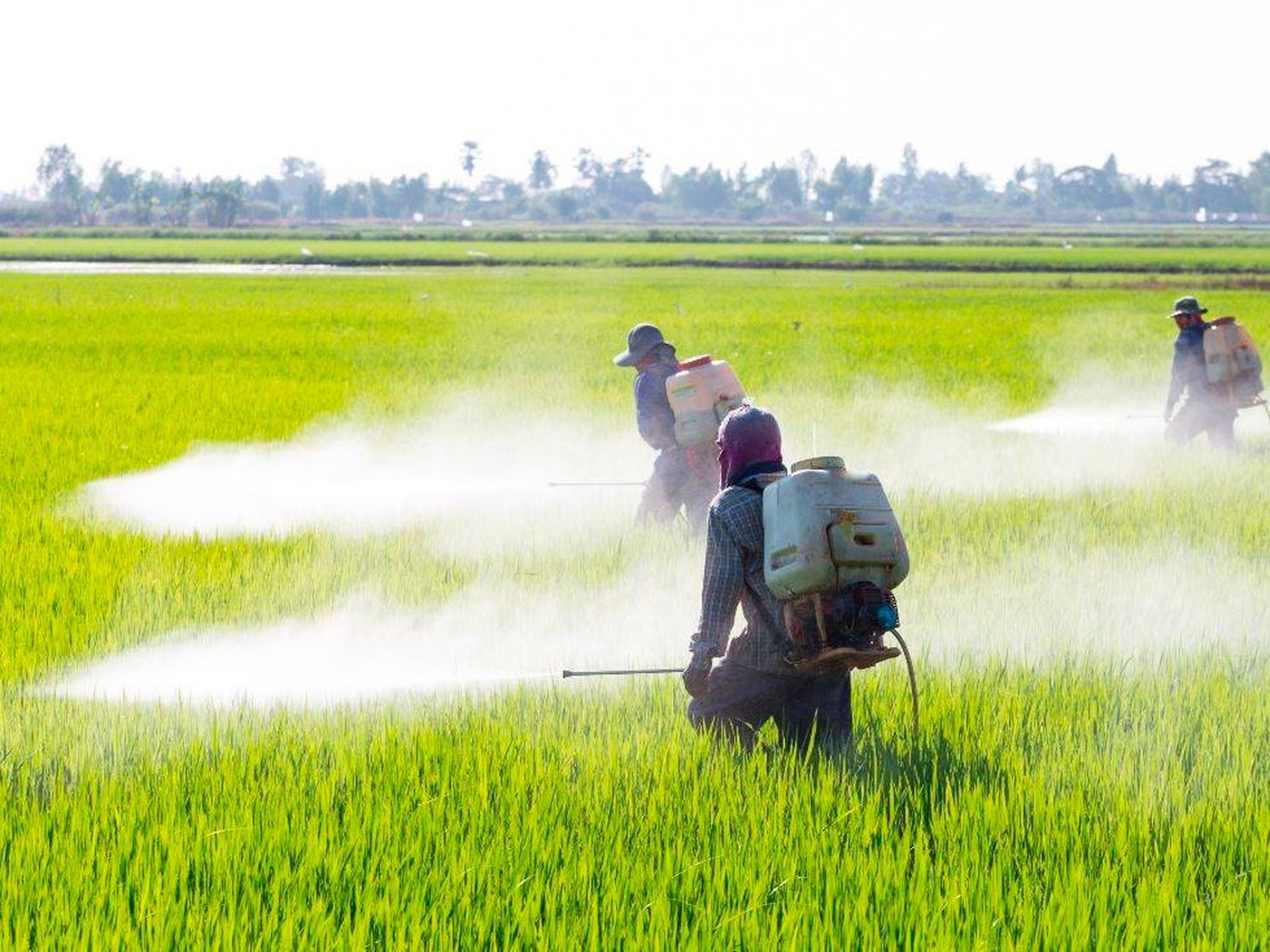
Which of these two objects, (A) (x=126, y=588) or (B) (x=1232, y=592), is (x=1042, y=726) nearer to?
(B) (x=1232, y=592)

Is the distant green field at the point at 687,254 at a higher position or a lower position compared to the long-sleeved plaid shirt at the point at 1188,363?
lower

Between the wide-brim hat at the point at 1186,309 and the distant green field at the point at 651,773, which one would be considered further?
the wide-brim hat at the point at 1186,309

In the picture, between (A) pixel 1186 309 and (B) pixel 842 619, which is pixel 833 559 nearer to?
(B) pixel 842 619

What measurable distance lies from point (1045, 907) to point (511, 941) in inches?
48.7

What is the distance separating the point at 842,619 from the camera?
4555 millimetres

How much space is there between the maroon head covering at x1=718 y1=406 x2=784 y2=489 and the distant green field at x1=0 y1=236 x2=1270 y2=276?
165 feet

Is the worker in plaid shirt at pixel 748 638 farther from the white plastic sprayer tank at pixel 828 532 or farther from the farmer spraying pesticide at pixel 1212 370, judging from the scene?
the farmer spraying pesticide at pixel 1212 370

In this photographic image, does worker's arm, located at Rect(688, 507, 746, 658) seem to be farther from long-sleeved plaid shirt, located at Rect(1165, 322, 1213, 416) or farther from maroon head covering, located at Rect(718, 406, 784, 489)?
long-sleeved plaid shirt, located at Rect(1165, 322, 1213, 416)

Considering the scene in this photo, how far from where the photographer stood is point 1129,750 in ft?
17.0

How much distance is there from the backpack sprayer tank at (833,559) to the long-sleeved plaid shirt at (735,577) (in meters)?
0.11

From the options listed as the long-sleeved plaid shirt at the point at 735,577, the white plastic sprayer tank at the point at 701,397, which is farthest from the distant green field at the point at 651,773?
the white plastic sprayer tank at the point at 701,397

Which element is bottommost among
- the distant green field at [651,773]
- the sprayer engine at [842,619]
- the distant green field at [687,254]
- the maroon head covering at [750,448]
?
the distant green field at [687,254]

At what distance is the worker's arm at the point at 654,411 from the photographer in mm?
8617

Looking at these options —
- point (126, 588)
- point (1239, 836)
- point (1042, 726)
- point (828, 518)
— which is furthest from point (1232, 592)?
point (126, 588)
